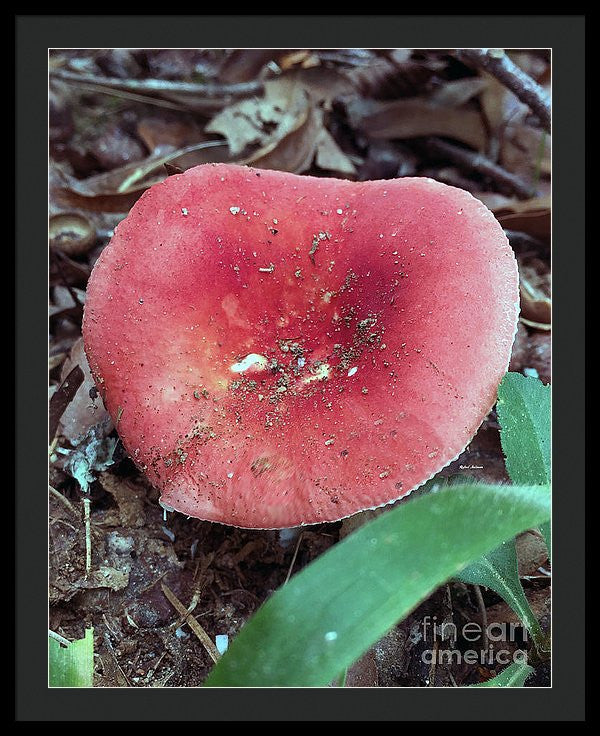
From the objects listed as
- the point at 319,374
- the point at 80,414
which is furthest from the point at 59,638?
the point at 319,374

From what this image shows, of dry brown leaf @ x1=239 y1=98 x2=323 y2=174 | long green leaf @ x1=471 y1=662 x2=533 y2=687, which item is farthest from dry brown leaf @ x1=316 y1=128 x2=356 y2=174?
long green leaf @ x1=471 y1=662 x2=533 y2=687

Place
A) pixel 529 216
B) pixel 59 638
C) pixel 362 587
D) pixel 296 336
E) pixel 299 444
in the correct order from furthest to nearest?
pixel 529 216, pixel 296 336, pixel 59 638, pixel 299 444, pixel 362 587

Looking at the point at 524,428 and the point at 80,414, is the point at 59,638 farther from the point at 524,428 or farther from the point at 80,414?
the point at 524,428

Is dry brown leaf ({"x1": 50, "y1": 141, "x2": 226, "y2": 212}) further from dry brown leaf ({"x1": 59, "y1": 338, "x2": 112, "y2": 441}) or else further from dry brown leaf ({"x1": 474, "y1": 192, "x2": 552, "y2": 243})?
dry brown leaf ({"x1": 474, "y1": 192, "x2": 552, "y2": 243})
